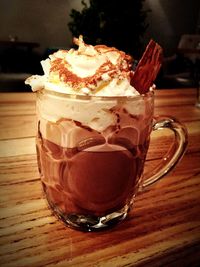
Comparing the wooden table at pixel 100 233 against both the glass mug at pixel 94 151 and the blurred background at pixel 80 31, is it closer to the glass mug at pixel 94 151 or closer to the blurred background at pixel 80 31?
the glass mug at pixel 94 151

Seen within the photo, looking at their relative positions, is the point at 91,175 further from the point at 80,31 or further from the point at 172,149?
the point at 80,31

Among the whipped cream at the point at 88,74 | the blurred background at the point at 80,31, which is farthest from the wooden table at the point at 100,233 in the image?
the blurred background at the point at 80,31

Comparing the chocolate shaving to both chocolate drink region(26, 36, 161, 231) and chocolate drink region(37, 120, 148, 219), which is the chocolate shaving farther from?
chocolate drink region(37, 120, 148, 219)

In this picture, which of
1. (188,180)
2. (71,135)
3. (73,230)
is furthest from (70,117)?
(188,180)

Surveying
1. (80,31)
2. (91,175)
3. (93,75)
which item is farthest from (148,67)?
(80,31)

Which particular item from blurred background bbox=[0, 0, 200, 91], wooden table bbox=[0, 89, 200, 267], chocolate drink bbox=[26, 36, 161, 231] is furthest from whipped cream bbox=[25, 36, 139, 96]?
blurred background bbox=[0, 0, 200, 91]
